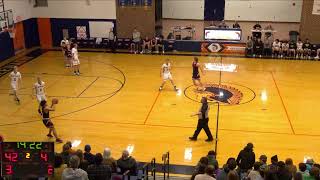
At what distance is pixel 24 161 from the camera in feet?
31.5

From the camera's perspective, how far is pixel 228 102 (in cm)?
2012

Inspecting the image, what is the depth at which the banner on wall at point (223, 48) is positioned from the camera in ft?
98.5

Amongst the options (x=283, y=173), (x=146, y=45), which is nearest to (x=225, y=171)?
(x=283, y=173)

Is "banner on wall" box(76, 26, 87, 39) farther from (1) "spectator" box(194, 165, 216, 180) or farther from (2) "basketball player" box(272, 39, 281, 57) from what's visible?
(1) "spectator" box(194, 165, 216, 180)

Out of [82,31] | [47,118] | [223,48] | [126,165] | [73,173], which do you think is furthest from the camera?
[82,31]

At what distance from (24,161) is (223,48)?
22.4m

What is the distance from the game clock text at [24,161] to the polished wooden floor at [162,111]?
18.0ft

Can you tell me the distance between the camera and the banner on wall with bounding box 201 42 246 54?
30.0 m

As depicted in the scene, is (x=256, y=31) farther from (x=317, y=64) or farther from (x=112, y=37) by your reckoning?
(x=112, y=37)

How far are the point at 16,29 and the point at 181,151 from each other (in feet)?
64.2

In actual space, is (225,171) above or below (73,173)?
below

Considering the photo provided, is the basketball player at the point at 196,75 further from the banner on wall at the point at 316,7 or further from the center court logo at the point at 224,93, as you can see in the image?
the banner on wall at the point at 316,7

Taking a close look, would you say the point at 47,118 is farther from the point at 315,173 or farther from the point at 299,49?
the point at 299,49

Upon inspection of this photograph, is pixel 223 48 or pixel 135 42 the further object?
pixel 135 42
